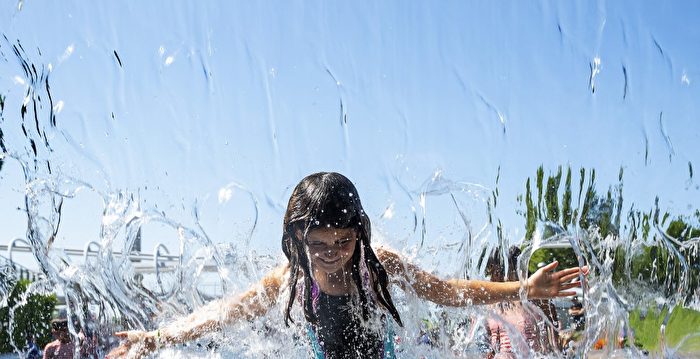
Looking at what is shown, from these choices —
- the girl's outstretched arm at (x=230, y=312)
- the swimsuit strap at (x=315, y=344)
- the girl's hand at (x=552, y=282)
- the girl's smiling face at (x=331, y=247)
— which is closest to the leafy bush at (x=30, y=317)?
the girl's outstretched arm at (x=230, y=312)

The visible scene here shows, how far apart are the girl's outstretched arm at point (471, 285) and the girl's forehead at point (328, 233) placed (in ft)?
0.88

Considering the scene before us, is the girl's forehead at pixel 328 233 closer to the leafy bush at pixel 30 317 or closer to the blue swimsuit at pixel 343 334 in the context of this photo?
the blue swimsuit at pixel 343 334

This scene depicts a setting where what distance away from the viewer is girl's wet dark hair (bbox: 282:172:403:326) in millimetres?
2658

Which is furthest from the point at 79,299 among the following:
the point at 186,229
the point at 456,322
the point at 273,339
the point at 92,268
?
the point at 456,322

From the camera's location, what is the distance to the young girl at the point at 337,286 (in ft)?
8.82

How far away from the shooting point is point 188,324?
2.89 metres

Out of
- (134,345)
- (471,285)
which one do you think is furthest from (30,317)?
(471,285)

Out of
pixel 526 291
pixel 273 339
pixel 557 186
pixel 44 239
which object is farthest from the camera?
pixel 557 186

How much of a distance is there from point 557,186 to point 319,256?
13.6 feet

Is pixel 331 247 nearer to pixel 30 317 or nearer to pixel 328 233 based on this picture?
pixel 328 233

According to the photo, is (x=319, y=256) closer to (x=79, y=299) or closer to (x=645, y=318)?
(x=79, y=299)

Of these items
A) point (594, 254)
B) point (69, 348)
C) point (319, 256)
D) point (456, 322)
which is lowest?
point (69, 348)

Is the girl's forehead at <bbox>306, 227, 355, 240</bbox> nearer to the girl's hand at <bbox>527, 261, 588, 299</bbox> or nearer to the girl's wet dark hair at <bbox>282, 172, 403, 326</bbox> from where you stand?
the girl's wet dark hair at <bbox>282, 172, 403, 326</bbox>

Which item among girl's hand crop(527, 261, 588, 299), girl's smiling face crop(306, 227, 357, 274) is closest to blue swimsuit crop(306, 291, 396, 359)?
girl's smiling face crop(306, 227, 357, 274)
